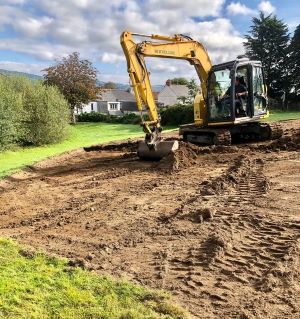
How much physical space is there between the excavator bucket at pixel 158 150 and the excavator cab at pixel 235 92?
103 inches

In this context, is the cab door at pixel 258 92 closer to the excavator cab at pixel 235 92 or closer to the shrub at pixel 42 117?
the excavator cab at pixel 235 92

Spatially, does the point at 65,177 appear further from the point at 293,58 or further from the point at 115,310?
the point at 293,58

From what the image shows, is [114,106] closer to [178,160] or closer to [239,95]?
[239,95]

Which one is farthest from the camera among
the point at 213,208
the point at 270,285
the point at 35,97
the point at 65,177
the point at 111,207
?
the point at 35,97

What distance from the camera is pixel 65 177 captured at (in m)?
11.3

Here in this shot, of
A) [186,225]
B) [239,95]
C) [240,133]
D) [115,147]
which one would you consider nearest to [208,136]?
[240,133]

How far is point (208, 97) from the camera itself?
14320 mm

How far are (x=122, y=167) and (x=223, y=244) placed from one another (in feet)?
23.4

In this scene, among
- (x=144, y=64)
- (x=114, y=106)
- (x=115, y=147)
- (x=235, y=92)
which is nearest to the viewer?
(x=144, y=64)

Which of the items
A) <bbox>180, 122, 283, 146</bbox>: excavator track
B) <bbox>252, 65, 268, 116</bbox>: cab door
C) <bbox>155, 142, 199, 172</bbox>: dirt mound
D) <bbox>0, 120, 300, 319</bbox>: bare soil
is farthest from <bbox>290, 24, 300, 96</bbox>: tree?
<bbox>155, 142, 199, 172</bbox>: dirt mound

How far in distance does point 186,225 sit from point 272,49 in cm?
Answer: 5014

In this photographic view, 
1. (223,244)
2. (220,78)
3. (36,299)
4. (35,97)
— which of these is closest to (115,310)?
(36,299)

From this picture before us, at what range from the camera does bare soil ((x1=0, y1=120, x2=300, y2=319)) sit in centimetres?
430

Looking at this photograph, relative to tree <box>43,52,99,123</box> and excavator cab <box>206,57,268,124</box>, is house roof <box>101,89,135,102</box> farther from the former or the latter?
excavator cab <box>206,57,268,124</box>
